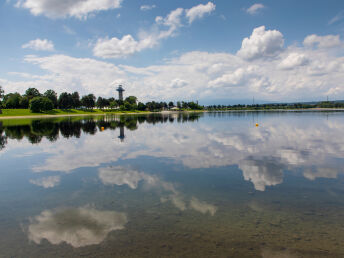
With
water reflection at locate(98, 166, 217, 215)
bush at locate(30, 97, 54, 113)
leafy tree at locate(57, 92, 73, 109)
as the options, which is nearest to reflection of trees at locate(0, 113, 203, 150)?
water reflection at locate(98, 166, 217, 215)

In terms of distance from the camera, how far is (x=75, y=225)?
10.3 metres

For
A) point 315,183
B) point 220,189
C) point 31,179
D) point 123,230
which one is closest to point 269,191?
Result: point 220,189

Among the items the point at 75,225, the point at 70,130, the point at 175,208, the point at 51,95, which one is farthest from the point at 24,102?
the point at 175,208

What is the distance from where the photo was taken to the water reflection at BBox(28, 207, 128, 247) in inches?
367

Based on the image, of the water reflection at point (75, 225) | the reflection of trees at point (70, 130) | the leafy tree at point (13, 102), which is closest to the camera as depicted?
the water reflection at point (75, 225)

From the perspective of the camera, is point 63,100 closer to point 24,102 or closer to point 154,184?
point 24,102

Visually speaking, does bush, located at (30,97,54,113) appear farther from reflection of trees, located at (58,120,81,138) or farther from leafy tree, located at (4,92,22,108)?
reflection of trees, located at (58,120,81,138)

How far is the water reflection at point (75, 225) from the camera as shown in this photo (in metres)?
9.32

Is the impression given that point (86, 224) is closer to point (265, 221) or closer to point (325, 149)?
point (265, 221)

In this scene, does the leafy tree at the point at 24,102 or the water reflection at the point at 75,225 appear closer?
the water reflection at the point at 75,225

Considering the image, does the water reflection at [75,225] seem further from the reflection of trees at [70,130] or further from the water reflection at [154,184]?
the reflection of trees at [70,130]

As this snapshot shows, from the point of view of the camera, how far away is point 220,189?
1433 cm

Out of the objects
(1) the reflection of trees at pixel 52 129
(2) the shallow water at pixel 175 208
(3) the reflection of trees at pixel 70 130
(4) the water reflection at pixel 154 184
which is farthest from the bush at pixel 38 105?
(4) the water reflection at pixel 154 184

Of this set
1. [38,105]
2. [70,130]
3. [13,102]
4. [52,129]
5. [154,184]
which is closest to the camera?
[154,184]
